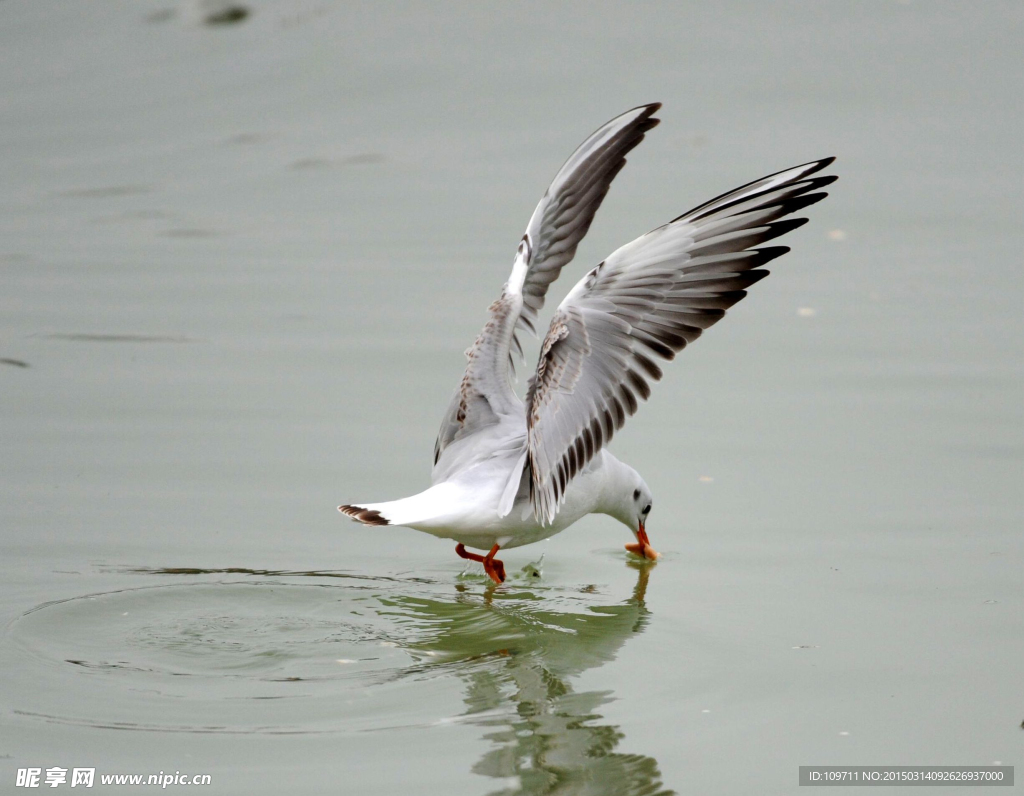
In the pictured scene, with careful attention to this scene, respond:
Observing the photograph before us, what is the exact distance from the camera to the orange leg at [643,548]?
6.34 metres

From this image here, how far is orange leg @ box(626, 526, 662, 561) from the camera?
6.34 metres

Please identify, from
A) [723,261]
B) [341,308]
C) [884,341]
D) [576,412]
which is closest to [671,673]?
[576,412]

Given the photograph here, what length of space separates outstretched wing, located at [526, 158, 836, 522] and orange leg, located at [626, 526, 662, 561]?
0.84m

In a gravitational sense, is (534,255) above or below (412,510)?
above

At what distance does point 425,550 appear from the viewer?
6574mm

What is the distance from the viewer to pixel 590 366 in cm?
555

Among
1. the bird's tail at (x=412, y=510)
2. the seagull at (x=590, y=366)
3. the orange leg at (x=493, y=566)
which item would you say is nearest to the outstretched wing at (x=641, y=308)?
the seagull at (x=590, y=366)

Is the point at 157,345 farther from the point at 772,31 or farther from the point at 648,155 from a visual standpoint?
the point at 772,31

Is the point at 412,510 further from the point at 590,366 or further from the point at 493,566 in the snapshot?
the point at 590,366

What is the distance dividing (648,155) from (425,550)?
5.92 metres

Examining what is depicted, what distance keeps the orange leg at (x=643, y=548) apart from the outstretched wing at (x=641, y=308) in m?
0.84

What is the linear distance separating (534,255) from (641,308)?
128 cm

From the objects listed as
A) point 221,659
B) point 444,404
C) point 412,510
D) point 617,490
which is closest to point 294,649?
point 221,659

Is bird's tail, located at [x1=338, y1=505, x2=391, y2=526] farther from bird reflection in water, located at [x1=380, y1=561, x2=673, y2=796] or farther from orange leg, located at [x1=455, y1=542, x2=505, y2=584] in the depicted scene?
orange leg, located at [x1=455, y1=542, x2=505, y2=584]
